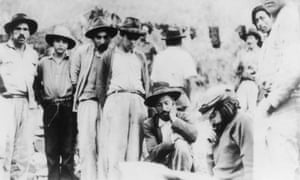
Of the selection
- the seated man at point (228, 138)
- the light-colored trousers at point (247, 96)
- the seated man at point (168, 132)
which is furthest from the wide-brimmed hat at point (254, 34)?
the seated man at point (168, 132)

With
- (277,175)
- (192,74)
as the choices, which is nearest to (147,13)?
(192,74)

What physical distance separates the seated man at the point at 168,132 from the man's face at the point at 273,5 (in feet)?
2.91

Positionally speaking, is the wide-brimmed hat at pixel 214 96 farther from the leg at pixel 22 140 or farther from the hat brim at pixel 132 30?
the leg at pixel 22 140

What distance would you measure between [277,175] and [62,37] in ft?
5.77

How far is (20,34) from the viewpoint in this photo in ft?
11.3

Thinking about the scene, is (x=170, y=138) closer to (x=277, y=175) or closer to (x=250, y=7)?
(x=277, y=175)

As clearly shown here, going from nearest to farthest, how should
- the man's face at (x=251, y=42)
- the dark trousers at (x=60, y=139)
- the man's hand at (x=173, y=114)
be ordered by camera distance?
the dark trousers at (x=60, y=139) → the man's hand at (x=173, y=114) → the man's face at (x=251, y=42)

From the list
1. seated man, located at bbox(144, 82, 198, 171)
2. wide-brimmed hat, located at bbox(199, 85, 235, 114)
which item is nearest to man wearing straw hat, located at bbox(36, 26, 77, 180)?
seated man, located at bbox(144, 82, 198, 171)

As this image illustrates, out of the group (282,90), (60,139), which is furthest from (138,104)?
(282,90)

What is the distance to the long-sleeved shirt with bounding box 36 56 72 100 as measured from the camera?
133 inches

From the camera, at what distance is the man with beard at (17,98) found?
333 cm

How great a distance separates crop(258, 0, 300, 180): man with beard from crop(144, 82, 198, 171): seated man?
21.6 inches

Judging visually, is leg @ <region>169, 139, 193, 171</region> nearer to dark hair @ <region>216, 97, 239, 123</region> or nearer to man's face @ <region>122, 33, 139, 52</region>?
dark hair @ <region>216, 97, 239, 123</region>

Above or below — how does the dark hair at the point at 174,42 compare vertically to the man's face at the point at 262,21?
below
